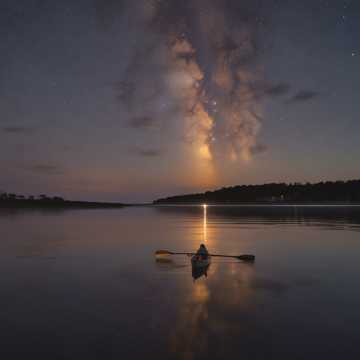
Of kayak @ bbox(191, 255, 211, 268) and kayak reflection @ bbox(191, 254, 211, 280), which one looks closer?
kayak reflection @ bbox(191, 254, 211, 280)

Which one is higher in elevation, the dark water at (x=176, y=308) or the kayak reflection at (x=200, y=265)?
the kayak reflection at (x=200, y=265)

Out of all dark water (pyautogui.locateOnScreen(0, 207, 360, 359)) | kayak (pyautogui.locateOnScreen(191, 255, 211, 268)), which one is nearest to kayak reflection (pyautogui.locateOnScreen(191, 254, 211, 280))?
kayak (pyautogui.locateOnScreen(191, 255, 211, 268))

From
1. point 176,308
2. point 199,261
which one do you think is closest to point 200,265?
point 199,261

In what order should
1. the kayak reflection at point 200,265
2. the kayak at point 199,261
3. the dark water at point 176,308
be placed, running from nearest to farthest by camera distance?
the dark water at point 176,308 → the kayak reflection at point 200,265 → the kayak at point 199,261

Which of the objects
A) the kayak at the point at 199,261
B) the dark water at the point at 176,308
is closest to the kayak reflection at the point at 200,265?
the kayak at the point at 199,261

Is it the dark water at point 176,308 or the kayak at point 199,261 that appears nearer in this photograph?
the dark water at point 176,308

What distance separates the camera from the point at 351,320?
12062 mm

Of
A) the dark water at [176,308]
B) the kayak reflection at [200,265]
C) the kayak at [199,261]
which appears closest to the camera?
the dark water at [176,308]

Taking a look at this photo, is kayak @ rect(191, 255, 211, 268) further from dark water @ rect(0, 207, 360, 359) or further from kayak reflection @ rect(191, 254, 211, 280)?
dark water @ rect(0, 207, 360, 359)

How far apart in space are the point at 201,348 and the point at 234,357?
1.06 meters

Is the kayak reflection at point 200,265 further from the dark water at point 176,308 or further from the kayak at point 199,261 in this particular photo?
the dark water at point 176,308

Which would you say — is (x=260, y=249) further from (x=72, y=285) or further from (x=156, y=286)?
(x=72, y=285)

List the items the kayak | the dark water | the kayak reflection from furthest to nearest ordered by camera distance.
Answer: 1. the kayak
2. the kayak reflection
3. the dark water

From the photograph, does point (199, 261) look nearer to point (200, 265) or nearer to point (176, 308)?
point (200, 265)
